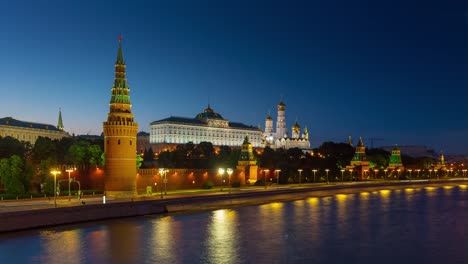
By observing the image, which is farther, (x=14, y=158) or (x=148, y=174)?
(x=148, y=174)

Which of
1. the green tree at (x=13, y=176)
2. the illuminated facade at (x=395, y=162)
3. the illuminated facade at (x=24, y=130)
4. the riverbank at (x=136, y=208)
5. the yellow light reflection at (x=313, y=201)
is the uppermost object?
the illuminated facade at (x=24, y=130)

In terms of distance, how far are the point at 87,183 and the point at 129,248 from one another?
28.4 meters

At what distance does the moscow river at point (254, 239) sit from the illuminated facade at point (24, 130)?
3949 inches

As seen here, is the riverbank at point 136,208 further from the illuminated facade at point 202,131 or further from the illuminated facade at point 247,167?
the illuminated facade at point 202,131

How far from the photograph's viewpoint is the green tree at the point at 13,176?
170 feet

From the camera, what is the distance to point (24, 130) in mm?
143500

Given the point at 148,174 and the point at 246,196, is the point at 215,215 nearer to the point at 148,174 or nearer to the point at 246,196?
the point at 246,196

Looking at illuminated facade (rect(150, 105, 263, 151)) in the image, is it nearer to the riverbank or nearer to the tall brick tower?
the riverbank

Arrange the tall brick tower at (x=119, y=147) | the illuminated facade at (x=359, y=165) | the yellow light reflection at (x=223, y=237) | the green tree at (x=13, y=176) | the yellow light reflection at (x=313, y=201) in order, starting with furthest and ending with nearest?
the illuminated facade at (x=359, y=165) → the yellow light reflection at (x=313, y=201) → the tall brick tower at (x=119, y=147) → the green tree at (x=13, y=176) → the yellow light reflection at (x=223, y=237)

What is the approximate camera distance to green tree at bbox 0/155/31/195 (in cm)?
5168

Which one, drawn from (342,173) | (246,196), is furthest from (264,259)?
(342,173)

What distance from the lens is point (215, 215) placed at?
165 feet

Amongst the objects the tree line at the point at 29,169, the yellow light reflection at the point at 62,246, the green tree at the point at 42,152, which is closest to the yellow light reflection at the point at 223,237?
the yellow light reflection at the point at 62,246

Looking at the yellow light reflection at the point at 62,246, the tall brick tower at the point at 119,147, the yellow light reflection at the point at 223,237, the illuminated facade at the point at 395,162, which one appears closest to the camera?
the yellow light reflection at the point at 62,246
